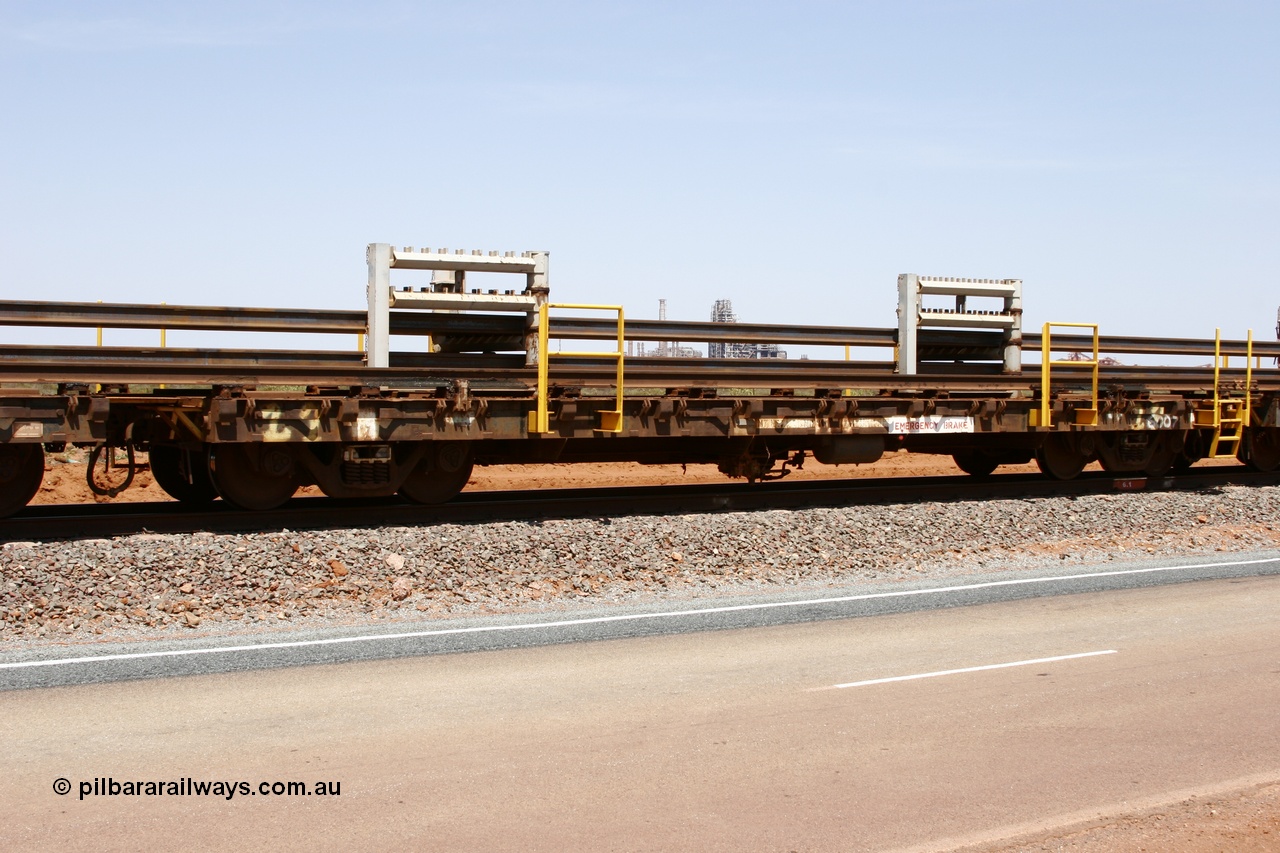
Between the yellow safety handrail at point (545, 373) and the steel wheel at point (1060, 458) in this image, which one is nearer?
the yellow safety handrail at point (545, 373)

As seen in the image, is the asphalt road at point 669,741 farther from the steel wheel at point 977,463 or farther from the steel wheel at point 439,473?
the steel wheel at point 977,463

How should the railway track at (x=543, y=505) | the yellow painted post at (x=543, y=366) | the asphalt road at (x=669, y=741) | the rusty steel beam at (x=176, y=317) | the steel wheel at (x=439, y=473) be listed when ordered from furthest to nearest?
the steel wheel at (x=439, y=473) < the yellow painted post at (x=543, y=366) < the railway track at (x=543, y=505) < the rusty steel beam at (x=176, y=317) < the asphalt road at (x=669, y=741)

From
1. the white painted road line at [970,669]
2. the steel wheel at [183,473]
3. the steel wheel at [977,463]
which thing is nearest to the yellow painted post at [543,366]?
the steel wheel at [183,473]

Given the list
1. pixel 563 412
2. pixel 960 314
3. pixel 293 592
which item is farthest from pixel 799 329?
pixel 293 592

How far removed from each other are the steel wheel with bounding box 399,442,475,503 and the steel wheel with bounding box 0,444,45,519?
134 inches

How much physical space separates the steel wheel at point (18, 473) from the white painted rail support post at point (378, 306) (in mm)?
3068

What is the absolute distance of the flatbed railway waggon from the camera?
10.7 m

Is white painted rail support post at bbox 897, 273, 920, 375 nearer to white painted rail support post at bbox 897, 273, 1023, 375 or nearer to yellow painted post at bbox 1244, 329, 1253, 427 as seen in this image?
white painted rail support post at bbox 897, 273, 1023, 375

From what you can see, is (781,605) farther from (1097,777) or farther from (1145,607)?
(1097,777)

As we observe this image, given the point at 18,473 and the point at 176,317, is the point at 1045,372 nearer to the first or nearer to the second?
the point at 176,317

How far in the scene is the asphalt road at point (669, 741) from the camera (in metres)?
4.90

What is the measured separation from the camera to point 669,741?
599cm

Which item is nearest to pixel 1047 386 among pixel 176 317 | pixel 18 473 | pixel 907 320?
pixel 907 320

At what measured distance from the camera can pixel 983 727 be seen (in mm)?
6238
